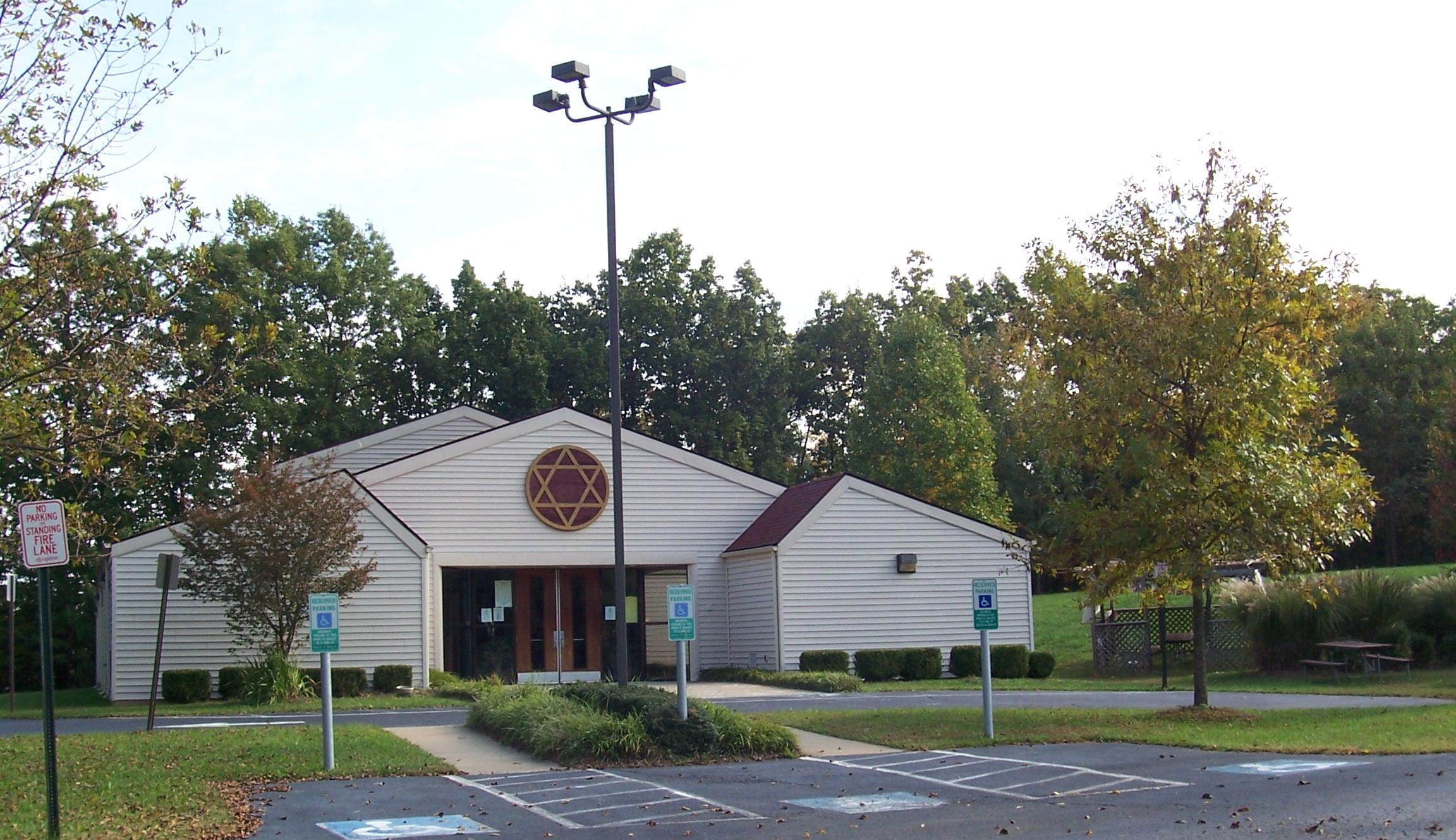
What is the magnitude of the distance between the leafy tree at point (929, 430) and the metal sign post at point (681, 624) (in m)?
29.5

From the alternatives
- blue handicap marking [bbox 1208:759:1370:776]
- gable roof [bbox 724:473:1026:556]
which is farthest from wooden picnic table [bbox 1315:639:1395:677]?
blue handicap marking [bbox 1208:759:1370:776]

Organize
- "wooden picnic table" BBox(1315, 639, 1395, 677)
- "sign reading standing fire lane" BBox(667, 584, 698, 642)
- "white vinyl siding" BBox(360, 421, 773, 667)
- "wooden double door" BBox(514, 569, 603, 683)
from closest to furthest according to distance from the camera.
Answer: "sign reading standing fire lane" BBox(667, 584, 698, 642), "wooden picnic table" BBox(1315, 639, 1395, 677), "white vinyl siding" BBox(360, 421, 773, 667), "wooden double door" BBox(514, 569, 603, 683)

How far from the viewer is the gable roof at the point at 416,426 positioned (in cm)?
3569

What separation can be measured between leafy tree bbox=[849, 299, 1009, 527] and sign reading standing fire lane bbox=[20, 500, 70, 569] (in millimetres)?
36267

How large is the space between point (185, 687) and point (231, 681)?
949 millimetres

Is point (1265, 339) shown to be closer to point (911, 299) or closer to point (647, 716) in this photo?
point (647, 716)

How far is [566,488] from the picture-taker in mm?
31094

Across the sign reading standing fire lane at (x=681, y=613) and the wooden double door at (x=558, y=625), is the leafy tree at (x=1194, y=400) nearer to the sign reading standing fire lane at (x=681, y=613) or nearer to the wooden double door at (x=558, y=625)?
the sign reading standing fire lane at (x=681, y=613)

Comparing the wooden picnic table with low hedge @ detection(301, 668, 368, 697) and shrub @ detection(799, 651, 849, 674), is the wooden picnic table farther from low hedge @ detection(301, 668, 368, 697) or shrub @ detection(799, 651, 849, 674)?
low hedge @ detection(301, 668, 368, 697)

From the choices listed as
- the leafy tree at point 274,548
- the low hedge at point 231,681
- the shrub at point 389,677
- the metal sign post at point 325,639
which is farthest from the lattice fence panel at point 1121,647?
the metal sign post at point 325,639

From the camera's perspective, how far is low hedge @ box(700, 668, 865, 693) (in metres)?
26.3

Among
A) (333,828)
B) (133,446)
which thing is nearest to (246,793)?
(333,828)

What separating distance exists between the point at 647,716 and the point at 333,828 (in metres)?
5.28

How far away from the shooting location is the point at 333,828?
11219mm
